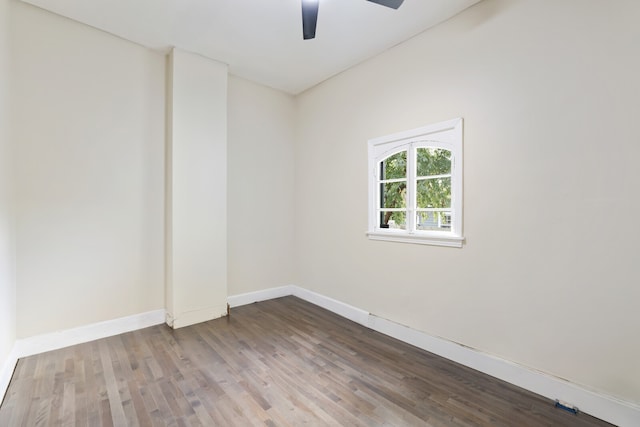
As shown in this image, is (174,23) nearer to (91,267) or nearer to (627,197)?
(91,267)

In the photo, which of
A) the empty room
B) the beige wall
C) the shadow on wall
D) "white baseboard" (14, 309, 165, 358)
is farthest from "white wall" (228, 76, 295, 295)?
the shadow on wall

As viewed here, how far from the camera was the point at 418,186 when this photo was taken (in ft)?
9.55

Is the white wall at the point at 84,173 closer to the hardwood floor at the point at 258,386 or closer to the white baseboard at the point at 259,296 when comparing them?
the hardwood floor at the point at 258,386

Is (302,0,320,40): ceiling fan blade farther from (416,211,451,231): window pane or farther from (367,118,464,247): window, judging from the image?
(416,211,451,231): window pane

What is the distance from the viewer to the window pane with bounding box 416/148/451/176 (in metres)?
2.69

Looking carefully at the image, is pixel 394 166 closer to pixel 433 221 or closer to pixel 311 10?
pixel 433 221

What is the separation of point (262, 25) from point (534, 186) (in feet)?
9.04

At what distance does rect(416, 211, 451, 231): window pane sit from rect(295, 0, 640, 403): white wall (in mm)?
226

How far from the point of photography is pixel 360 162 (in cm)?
341

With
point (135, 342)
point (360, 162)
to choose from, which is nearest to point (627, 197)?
point (360, 162)

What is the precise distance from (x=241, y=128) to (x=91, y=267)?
235cm

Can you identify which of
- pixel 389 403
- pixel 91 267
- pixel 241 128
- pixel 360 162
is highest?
pixel 241 128

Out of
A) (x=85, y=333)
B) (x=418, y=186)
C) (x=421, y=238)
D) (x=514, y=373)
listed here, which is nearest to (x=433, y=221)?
(x=421, y=238)

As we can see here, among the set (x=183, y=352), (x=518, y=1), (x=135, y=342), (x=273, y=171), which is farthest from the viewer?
(x=273, y=171)
